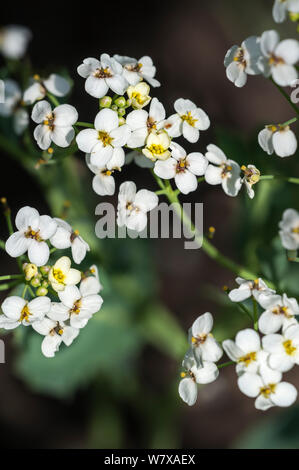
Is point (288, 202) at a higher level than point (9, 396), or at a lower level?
higher

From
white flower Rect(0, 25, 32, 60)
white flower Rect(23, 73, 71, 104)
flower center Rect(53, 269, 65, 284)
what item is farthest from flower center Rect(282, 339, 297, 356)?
white flower Rect(0, 25, 32, 60)

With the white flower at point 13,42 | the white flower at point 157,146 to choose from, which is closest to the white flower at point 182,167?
the white flower at point 157,146

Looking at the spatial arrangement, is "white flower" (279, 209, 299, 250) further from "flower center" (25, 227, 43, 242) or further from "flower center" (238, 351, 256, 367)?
"flower center" (25, 227, 43, 242)

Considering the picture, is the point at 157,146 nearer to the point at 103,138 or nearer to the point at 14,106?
the point at 103,138

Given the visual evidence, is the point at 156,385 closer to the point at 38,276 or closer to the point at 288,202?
the point at 288,202

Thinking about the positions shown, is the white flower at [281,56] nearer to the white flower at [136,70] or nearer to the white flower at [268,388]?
the white flower at [136,70]

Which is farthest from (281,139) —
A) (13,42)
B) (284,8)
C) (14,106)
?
(13,42)

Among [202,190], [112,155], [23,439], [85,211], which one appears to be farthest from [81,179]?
[23,439]
